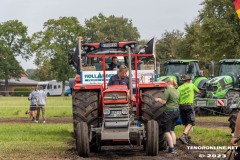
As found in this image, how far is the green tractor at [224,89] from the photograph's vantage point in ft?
85.4

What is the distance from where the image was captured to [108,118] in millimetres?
12555

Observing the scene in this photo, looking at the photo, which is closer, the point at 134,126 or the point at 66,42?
the point at 134,126

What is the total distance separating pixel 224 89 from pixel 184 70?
7.85ft

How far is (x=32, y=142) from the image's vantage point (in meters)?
16.2

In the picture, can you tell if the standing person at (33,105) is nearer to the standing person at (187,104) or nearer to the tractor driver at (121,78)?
the standing person at (187,104)

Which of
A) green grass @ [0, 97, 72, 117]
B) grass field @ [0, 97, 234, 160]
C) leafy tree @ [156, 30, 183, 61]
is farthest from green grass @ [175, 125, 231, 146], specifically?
leafy tree @ [156, 30, 183, 61]

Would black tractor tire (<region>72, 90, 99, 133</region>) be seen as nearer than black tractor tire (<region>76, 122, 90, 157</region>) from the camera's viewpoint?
No

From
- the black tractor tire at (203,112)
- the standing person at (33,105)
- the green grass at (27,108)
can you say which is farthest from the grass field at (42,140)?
the green grass at (27,108)

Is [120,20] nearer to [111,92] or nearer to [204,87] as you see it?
[204,87]

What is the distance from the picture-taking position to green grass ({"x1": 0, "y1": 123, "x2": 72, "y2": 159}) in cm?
1345

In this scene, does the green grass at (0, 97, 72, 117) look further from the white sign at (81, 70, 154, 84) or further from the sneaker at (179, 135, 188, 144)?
the sneaker at (179, 135, 188, 144)

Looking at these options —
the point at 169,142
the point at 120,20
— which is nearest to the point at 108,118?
the point at 169,142

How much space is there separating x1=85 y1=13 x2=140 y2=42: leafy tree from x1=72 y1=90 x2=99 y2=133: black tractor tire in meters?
82.9

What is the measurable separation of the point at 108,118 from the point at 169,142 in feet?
5.17
